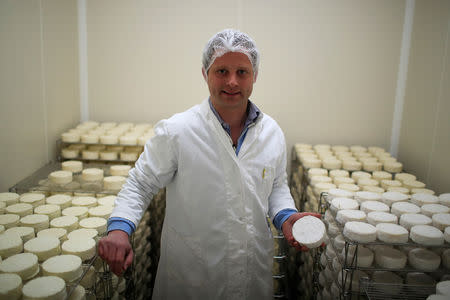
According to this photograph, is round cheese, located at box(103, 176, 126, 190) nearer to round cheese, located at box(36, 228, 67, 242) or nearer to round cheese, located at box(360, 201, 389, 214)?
round cheese, located at box(36, 228, 67, 242)

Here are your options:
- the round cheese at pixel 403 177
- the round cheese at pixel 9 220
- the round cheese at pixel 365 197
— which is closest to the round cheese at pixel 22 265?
the round cheese at pixel 9 220

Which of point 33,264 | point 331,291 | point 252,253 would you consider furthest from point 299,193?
point 33,264

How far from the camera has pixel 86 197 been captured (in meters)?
2.16

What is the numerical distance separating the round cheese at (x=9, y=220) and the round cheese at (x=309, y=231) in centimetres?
137

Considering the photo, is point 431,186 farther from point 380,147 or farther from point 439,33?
point 439,33

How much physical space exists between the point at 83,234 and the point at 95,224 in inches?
5.0

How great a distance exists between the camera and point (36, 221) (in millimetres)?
1731

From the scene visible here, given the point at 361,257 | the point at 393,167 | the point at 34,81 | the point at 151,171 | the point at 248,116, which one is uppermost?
the point at 34,81

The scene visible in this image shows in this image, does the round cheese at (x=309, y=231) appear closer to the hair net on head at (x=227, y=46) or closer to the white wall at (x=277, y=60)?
the hair net on head at (x=227, y=46)

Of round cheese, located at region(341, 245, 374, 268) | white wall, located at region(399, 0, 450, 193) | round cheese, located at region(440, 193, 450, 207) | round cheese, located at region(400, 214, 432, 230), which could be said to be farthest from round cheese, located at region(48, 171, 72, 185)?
white wall, located at region(399, 0, 450, 193)

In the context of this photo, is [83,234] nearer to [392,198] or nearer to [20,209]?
[20,209]

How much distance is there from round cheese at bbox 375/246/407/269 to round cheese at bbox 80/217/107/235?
4.42ft

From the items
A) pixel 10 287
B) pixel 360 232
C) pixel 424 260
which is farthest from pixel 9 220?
pixel 424 260

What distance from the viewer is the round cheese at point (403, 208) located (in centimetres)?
177
